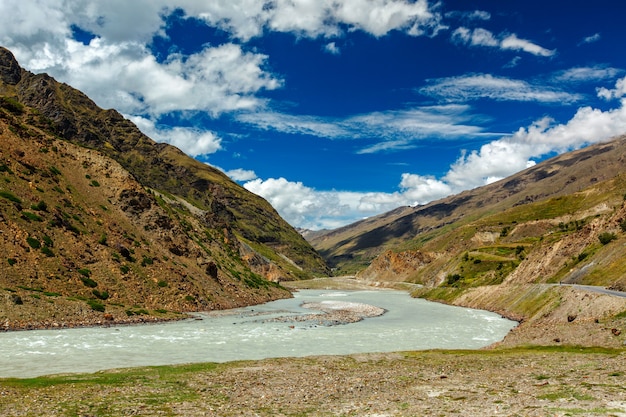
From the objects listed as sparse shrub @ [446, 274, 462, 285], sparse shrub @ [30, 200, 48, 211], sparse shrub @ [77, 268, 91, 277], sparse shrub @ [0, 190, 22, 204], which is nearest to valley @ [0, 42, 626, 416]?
sparse shrub @ [30, 200, 48, 211]

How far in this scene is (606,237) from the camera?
87.7m

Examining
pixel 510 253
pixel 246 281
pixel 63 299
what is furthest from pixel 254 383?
pixel 510 253

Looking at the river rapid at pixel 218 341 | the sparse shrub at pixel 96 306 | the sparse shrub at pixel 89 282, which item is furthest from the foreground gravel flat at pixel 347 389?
the sparse shrub at pixel 89 282

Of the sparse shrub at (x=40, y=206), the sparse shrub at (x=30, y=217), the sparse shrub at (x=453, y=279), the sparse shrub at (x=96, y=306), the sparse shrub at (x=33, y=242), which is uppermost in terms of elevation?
the sparse shrub at (x=40, y=206)

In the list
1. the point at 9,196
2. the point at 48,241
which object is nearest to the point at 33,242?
the point at 48,241

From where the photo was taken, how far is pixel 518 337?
48.7 m

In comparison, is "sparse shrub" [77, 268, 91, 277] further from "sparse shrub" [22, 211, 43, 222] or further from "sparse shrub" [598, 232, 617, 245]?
"sparse shrub" [598, 232, 617, 245]

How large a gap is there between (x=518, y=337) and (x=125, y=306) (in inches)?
2064

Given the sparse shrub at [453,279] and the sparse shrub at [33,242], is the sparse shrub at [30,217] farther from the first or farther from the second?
the sparse shrub at [453,279]

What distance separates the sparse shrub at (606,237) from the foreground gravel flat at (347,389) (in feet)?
211

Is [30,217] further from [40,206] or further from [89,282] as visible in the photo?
[89,282]

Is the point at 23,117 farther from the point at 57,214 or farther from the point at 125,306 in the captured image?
the point at 125,306

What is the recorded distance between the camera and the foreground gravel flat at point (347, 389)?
18391 mm

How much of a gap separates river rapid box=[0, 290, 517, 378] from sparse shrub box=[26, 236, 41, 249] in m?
18.2
